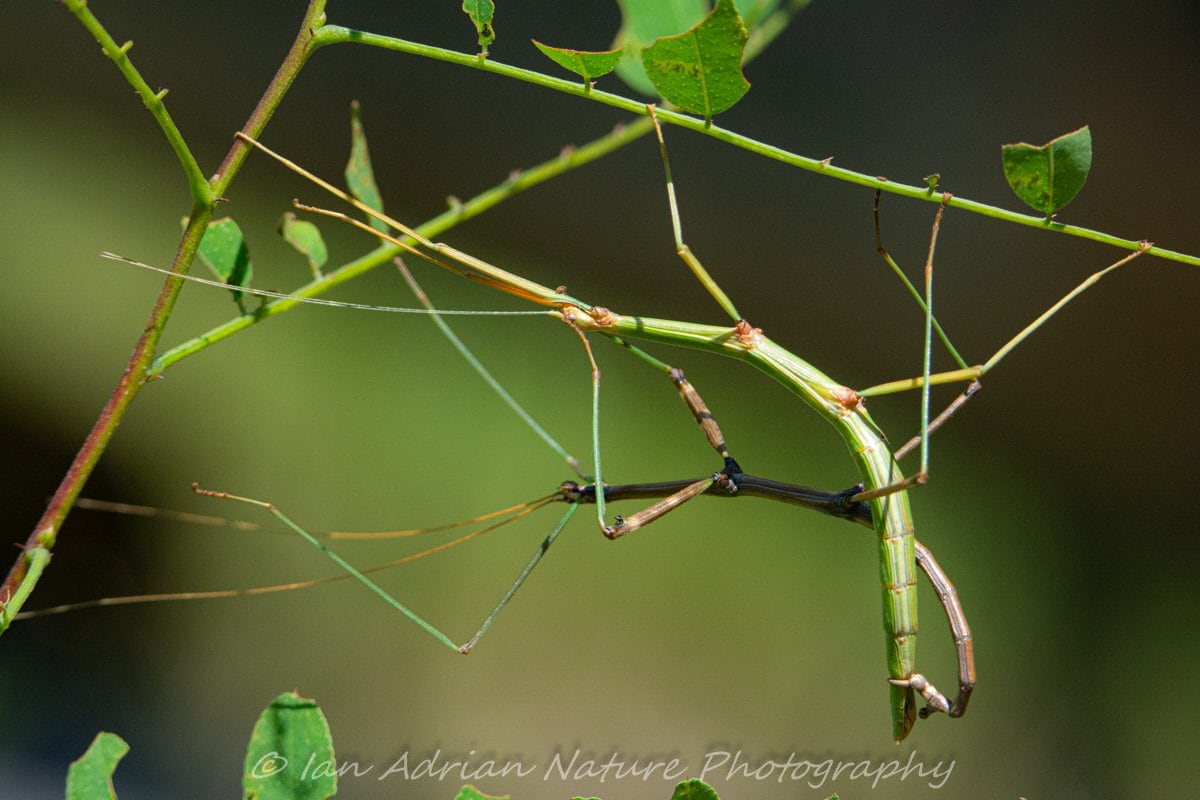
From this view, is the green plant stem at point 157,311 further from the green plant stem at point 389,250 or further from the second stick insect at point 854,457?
the second stick insect at point 854,457

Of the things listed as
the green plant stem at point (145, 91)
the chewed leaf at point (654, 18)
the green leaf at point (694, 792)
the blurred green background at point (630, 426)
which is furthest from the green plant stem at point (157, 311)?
the blurred green background at point (630, 426)

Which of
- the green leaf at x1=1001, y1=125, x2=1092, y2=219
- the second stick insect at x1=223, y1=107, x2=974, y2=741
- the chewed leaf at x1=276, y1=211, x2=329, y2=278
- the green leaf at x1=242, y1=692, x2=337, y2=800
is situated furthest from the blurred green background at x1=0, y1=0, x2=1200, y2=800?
the green leaf at x1=1001, y1=125, x2=1092, y2=219

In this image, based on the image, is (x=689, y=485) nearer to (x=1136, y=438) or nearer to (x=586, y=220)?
(x=586, y=220)

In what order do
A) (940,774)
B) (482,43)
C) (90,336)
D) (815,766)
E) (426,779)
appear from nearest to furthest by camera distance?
(482,43)
(90,336)
(815,766)
(426,779)
(940,774)

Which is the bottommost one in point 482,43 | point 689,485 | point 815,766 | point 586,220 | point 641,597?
point 815,766

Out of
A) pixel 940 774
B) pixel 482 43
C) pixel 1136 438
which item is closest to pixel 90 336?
pixel 482 43

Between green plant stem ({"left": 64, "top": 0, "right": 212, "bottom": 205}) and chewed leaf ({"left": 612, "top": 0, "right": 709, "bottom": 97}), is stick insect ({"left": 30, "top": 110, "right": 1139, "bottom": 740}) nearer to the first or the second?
chewed leaf ({"left": 612, "top": 0, "right": 709, "bottom": 97})
